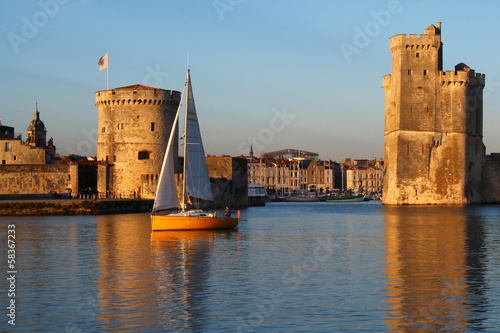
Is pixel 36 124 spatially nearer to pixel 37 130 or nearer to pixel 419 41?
pixel 37 130

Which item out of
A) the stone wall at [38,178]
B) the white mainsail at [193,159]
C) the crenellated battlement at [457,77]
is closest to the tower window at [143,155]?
the stone wall at [38,178]

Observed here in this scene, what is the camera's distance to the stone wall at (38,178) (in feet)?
165

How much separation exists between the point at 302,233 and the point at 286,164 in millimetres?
93277

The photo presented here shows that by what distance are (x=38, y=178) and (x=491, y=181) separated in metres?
A: 38.6

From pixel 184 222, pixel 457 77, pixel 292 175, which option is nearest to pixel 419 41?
pixel 457 77

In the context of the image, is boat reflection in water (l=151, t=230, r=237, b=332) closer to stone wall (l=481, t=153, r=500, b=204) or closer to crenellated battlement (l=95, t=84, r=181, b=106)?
crenellated battlement (l=95, t=84, r=181, b=106)

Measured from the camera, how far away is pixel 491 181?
64.8 m

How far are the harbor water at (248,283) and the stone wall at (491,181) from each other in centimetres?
3889

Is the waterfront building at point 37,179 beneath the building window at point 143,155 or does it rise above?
beneath

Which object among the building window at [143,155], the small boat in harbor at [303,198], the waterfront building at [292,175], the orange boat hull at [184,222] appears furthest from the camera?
the waterfront building at [292,175]

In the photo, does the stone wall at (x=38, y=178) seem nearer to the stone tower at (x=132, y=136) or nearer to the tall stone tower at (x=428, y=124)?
the stone tower at (x=132, y=136)

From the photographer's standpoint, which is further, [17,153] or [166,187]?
[17,153]

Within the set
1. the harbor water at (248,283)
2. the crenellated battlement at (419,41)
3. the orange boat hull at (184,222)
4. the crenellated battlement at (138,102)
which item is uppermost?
the crenellated battlement at (419,41)

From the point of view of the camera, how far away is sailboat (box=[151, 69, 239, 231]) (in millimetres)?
28672
